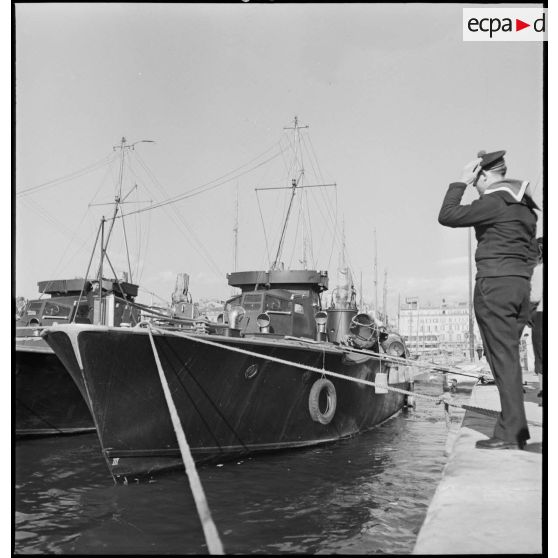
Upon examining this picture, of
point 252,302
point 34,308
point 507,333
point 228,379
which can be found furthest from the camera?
point 34,308

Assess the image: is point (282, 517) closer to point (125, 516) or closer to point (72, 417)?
point (125, 516)

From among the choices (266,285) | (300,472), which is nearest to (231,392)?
(300,472)

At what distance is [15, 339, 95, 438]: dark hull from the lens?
475 inches

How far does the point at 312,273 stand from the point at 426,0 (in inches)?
374

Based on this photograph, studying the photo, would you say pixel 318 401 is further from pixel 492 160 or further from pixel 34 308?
pixel 34 308

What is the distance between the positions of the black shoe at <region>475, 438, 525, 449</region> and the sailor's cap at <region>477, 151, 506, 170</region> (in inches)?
76.8

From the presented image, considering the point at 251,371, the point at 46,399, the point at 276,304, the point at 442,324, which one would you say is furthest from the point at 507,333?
the point at 442,324

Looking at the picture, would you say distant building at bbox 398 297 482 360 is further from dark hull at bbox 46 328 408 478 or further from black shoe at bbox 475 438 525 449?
black shoe at bbox 475 438 525 449

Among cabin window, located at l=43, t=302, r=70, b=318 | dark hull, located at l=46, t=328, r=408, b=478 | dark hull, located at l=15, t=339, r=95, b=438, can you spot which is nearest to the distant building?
cabin window, located at l=43, t=302, r=70, b=318

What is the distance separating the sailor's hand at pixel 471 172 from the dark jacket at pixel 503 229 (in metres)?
0.20

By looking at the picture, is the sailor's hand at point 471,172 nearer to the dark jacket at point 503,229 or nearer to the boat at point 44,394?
the dark jacket at point 503,229

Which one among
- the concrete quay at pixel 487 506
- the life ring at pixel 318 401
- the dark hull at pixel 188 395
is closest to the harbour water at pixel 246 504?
the dark hull at pixel 188 395

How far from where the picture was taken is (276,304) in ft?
39.2

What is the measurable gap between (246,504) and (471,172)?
13.6ft
